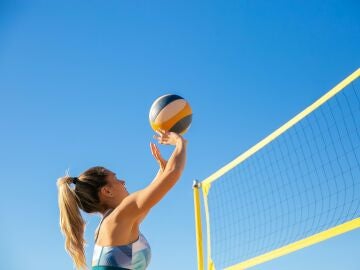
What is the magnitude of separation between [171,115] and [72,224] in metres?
1.38

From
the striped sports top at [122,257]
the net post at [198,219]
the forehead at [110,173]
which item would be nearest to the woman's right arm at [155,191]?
the striped sports top at [122,257]

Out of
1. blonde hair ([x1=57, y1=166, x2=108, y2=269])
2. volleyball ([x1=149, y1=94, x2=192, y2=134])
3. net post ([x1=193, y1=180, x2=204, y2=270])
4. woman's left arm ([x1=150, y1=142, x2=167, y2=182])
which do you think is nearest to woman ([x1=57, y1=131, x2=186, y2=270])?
blonde hair ([x1=57, y1=166, x2=108, y2=269])

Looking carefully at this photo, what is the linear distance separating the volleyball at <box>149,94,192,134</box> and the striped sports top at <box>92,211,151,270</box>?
146cm

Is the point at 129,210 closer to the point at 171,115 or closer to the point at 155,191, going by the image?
the point at 155,191

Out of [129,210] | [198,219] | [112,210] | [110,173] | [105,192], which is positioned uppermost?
[198,219]

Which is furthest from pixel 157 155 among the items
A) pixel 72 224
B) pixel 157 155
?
pixel 72 224

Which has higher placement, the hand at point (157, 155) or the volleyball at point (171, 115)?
the volleyball at point (171, 115)

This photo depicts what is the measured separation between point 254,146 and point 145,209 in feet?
10.1

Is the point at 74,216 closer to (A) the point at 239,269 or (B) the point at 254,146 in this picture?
(A) the point at 239,269

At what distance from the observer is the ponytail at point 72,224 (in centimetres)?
292

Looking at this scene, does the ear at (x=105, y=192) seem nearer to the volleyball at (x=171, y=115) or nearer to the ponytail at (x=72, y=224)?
the ponytail at (x=72, y=224)

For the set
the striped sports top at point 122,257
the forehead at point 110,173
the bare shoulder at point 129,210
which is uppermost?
the forehead at point 110,173

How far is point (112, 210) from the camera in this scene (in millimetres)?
2850

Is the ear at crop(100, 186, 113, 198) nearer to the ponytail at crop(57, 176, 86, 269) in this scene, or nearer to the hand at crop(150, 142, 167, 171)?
the ponytail at crop(57, 176, 86, 269)
